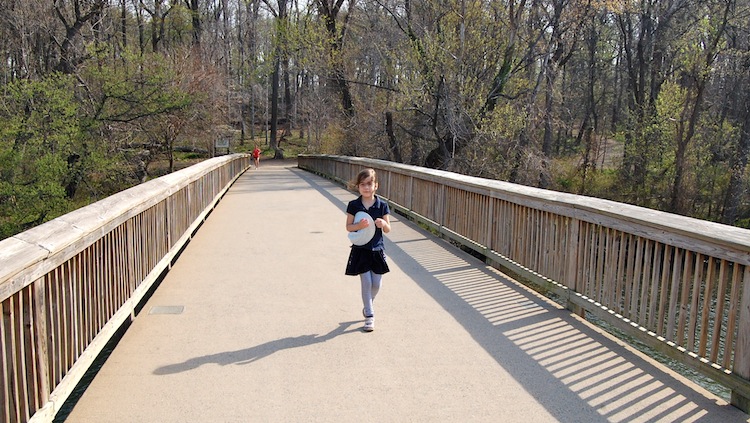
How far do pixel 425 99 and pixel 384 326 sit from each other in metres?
15.2

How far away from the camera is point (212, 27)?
173 ft

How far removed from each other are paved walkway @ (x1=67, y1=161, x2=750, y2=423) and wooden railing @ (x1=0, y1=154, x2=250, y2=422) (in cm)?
26

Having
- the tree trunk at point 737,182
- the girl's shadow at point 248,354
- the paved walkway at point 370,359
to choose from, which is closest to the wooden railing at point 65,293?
the paved walkway at point 370,359

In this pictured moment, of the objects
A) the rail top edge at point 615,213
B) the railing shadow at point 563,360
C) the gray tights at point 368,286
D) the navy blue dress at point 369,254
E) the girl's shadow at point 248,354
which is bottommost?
the girl's shadow at point 248,354

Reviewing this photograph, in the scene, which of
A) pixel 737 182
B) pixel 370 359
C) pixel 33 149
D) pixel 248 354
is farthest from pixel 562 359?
pixel 737 182

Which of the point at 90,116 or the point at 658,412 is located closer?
the point at 658,412

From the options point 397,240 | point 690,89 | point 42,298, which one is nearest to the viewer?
point 42,298

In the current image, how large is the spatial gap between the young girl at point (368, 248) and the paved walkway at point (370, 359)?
300 mm

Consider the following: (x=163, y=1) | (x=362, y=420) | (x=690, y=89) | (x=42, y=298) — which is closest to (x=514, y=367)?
(x=362, y=420)

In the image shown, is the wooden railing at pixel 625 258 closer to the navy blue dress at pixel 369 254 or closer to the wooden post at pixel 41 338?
the navy blue dress at pixel 369 254

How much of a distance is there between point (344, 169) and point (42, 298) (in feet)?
57.5

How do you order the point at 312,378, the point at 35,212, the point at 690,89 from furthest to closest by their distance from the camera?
the point at 690,89
the point at 35,212
the point at 312,378

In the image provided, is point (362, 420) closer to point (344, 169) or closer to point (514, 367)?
point (514, 367)

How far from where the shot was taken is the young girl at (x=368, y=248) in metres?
5.07
